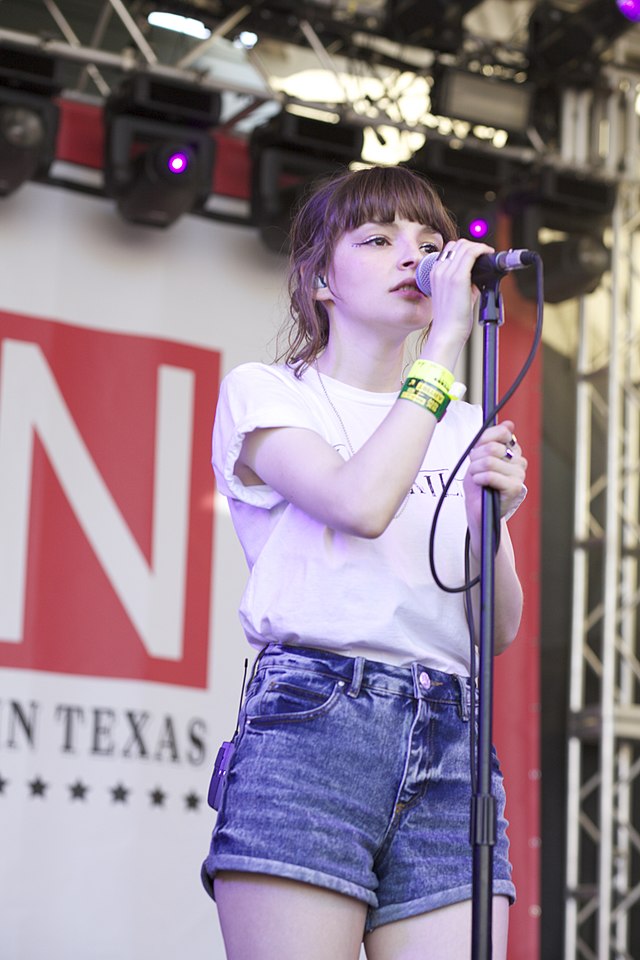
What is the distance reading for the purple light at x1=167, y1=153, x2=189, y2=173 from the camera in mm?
4406

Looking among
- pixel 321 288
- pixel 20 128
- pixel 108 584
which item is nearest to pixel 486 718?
pixel 321 288

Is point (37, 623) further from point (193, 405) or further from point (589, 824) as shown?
point (589, 824)

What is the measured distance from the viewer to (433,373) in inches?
56.1

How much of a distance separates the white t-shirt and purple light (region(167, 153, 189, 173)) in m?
2.91

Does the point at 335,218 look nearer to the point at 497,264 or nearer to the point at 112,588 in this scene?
the point at 497,264

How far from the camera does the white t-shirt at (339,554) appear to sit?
1.47 meters

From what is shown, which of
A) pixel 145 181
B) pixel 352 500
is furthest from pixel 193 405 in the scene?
pixel 352 500

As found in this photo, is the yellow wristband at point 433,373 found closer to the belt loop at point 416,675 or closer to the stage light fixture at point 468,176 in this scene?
the belt loop at point 416,675

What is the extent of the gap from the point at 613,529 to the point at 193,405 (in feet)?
5.35

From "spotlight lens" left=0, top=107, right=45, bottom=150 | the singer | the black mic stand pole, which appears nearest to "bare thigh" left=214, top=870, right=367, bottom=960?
the singer

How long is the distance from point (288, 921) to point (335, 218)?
0.86 metres

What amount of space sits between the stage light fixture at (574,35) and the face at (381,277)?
11.5 feet

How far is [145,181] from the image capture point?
4410 millimetres

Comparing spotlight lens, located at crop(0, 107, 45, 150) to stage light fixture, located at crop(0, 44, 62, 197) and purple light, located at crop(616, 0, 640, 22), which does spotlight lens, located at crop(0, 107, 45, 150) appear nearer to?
stage light fixture, located at crop(0, 44, 62, 197)
